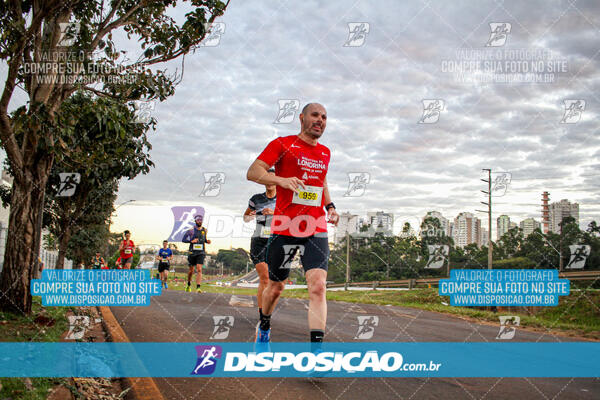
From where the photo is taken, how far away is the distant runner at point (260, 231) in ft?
22.3

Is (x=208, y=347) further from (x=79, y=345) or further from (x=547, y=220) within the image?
(x=547, y=220)

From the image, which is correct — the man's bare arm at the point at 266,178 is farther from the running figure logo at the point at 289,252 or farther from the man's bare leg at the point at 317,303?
the man's bare leg at the point at 317,303

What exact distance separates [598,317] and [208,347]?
17.2m

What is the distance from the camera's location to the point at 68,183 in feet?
53.1

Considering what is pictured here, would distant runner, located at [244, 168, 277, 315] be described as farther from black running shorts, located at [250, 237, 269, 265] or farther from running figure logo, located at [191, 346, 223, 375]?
running figure logo, located at [191, 346, 223, 375]

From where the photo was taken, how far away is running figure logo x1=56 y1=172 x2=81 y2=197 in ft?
52.7

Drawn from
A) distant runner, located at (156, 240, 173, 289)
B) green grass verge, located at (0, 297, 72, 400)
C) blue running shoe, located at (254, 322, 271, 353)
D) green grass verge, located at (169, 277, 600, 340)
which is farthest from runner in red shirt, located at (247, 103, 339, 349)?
distant runner, located at (156, 240, 173, 289)

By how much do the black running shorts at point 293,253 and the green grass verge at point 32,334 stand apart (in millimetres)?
2004

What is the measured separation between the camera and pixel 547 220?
2169 cm

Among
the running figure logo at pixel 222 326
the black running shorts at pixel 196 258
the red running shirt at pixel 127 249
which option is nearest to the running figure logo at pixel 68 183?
the red running shirt at pixel 127 249
